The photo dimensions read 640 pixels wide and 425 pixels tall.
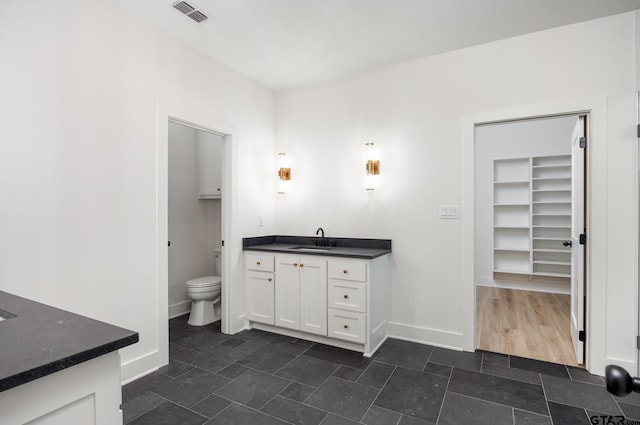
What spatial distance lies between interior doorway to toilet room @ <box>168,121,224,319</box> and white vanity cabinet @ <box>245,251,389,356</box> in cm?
92

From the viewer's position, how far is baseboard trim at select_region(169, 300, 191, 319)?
3.80 m

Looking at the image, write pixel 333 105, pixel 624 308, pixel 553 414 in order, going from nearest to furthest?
1. pixel 553 414
2. pixel 624 308
3. pixel 333 105

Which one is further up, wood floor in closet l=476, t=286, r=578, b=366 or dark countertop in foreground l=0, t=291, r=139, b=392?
dark countertop in foreground l=0, t=291, r=139, b=392

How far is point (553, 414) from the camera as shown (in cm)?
195

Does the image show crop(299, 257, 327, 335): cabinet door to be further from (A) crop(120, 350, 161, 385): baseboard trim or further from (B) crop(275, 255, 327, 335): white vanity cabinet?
(A) crop(120, 350, 161, 385): baseboard trim

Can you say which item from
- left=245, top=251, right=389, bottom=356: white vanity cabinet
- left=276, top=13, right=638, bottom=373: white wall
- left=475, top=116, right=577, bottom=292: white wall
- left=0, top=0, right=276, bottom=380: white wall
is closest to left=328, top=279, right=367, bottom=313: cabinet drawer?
left=245, top=251, right=389, bottom=356: white vanity cabinet

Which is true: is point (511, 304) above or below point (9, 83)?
below

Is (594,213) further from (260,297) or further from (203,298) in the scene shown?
(203,298)

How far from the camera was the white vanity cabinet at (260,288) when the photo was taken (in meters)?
3.31

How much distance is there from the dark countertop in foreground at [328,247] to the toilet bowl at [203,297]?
1.83 feet

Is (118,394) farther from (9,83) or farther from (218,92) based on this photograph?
(218,92)

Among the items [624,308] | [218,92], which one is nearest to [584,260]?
[624,308]

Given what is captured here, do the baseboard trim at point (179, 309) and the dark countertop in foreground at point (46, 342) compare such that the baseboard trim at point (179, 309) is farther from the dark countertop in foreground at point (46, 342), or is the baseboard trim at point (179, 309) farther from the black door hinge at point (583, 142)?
the black door hinge at point (583, 142)

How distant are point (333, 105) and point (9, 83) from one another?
2.61 metres
